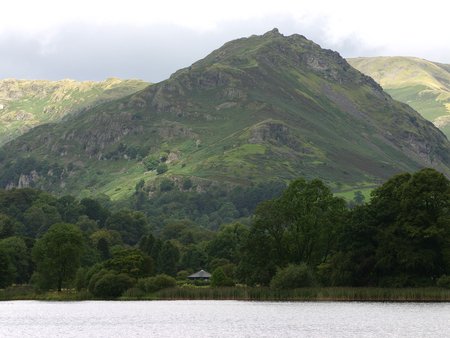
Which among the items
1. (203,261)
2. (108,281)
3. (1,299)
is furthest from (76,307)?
(203,261)

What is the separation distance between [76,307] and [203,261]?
101 m

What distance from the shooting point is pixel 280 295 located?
3430 inches

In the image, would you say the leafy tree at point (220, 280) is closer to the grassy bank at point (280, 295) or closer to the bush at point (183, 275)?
the grassy bank at point (280, 295)

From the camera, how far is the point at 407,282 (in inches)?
3349

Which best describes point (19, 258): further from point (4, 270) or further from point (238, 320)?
point (238, 320)

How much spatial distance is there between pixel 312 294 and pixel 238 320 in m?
22.4

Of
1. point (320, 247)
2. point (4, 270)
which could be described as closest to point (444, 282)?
point (320, 247)

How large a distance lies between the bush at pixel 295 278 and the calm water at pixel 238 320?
→ 531 cm

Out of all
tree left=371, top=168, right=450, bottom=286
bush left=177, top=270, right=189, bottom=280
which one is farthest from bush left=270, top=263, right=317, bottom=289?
bush left=177, top=270, right=189, bottom=280

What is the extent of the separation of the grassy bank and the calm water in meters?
3.53

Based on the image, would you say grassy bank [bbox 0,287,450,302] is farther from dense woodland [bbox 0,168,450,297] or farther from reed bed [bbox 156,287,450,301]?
dense woodland [bbox 0,168,450,297]

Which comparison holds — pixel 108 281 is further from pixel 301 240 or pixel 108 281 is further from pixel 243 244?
pixel 301 240

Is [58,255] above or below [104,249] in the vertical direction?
below

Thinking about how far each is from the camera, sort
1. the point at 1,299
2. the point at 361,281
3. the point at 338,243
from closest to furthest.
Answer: the point at 361,281
the point at 338,243
the point at 1,299
